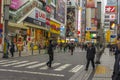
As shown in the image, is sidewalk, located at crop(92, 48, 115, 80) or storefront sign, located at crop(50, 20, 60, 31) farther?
storefront sign, located at crop(50, 20, 60, 31)

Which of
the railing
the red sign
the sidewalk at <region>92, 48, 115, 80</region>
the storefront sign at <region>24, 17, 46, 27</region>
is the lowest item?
the sidewalk at <region>92, 48, 115, 80</region>

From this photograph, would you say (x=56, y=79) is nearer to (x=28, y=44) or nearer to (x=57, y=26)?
(x=28, y=44)

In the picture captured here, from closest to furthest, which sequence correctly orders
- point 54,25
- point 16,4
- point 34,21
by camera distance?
point 16,4, point 34,21, point 54,25

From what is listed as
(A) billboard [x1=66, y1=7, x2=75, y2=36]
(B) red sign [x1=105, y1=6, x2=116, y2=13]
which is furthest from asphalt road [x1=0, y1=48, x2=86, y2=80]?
(A) billboard [x1=66, y1=7, x2=75, y2=36]

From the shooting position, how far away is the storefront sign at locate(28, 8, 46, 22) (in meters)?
75.2

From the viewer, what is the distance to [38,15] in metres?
79.8

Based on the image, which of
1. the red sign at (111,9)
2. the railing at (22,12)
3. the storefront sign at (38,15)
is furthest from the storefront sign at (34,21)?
the red sign at (111,9)

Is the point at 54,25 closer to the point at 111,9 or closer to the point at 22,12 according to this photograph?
the point at 22,12

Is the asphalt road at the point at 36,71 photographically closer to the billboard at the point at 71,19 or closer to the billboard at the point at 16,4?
the billboard at the point at 16,4

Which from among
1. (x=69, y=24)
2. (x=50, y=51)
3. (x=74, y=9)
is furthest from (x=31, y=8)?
(x=74, y=9)

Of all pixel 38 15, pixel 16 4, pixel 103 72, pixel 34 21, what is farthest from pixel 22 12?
pixel 103 72

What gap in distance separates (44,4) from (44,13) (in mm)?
3467

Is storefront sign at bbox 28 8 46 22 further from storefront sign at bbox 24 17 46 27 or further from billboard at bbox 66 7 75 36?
billboard at bbox 66 7 75 36

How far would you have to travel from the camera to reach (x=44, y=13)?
86625 millimetres
